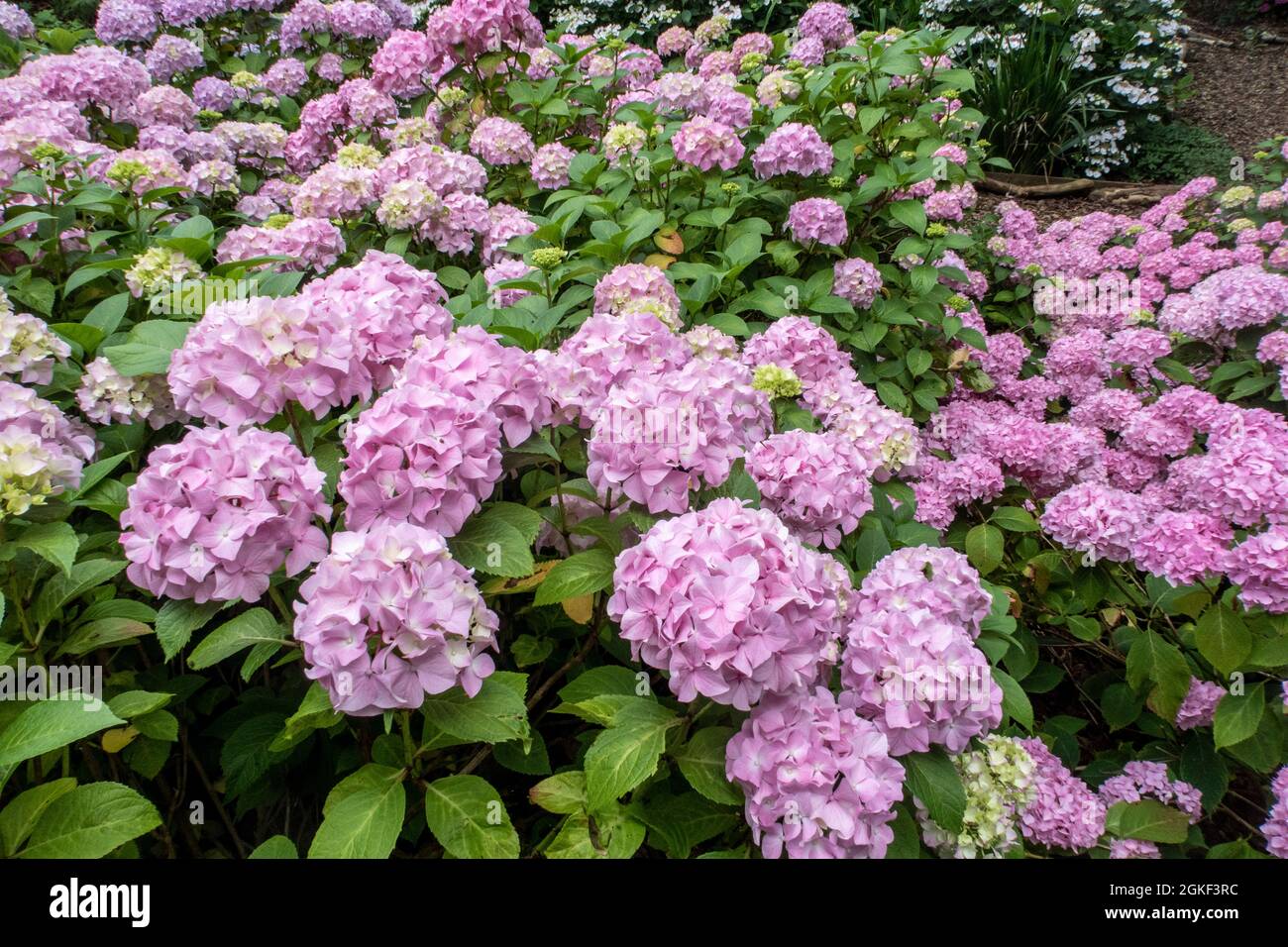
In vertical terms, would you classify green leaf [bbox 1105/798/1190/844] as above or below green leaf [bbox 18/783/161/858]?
below

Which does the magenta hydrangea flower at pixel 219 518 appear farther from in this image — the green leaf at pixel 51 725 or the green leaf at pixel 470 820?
the green leaf at pixel 470 820

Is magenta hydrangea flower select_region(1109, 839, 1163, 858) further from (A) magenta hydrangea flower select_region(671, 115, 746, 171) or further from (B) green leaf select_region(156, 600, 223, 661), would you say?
(A) magenta hydrangea flower select_region(671, 115, 746, 171)

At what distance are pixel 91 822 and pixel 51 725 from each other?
16 cm

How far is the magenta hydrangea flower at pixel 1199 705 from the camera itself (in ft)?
7.07

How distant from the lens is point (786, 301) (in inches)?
114

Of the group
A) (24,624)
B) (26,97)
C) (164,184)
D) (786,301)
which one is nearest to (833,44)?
(786,301)

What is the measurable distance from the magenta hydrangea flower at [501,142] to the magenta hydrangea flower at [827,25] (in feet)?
6.42

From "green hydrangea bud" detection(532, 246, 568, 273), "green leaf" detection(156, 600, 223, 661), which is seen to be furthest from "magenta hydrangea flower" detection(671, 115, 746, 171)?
"green leaf" detection(156, 600, 223, 661)

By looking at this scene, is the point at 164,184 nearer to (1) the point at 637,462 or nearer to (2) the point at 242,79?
(2) the point at 242,79

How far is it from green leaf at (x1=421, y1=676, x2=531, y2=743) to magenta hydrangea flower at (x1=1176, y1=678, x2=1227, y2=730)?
187 cm

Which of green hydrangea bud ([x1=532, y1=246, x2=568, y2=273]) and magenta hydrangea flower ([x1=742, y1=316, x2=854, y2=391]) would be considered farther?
magenta hydrangea flower ([x1=742, y1=316, x2=854, y2=391])

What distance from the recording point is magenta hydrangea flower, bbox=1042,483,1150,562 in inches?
88.0
